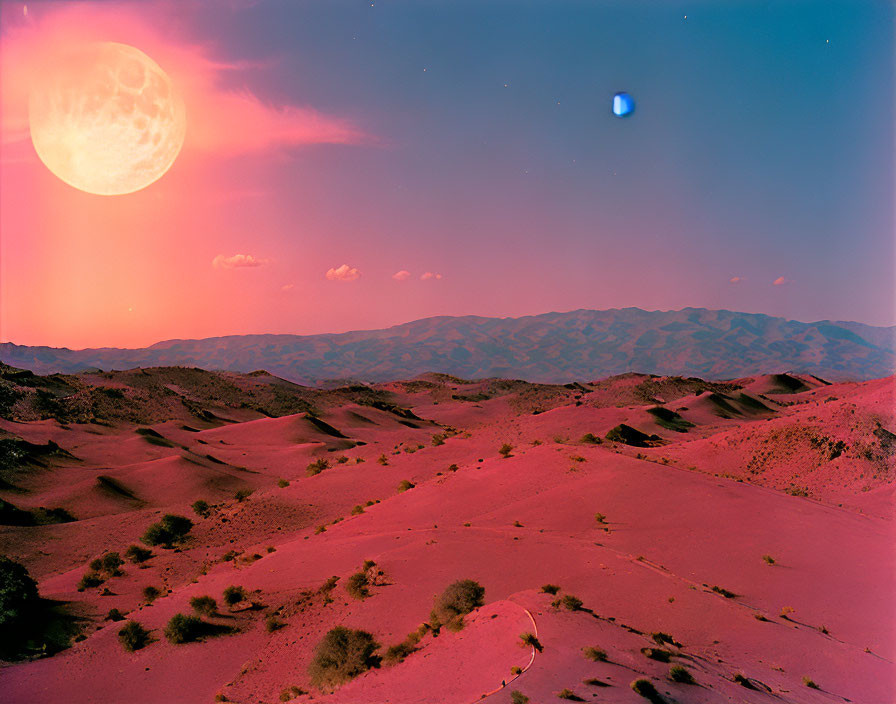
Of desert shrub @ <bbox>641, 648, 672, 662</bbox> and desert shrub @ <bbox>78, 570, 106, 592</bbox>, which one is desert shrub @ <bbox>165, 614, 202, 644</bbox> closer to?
desert shrub @ <bbox>78, 570, 106, 592</bbox>

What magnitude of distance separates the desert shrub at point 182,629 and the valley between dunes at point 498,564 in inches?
12.6

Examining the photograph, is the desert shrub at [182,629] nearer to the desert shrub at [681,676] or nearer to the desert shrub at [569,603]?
the desert shrub at [569,603]

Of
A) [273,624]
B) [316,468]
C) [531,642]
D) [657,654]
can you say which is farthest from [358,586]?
[316,468]

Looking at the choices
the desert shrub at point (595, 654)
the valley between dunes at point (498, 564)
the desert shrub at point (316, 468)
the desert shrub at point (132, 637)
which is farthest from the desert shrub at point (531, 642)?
the desert shrub at point (316, 468)

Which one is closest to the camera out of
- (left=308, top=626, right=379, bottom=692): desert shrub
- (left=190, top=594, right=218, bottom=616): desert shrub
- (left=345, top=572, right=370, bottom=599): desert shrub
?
(left=308, top=626, right=379, bottom=692): desert shrub

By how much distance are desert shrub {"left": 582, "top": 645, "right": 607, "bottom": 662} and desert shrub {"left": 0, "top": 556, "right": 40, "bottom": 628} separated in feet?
64.7

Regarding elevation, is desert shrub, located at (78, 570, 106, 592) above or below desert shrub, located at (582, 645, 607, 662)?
below

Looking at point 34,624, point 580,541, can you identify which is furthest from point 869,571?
point 34,624

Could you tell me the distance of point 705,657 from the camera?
1243 centimetres

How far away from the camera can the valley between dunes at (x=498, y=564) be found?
12.1m

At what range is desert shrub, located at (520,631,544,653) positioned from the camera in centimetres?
1105

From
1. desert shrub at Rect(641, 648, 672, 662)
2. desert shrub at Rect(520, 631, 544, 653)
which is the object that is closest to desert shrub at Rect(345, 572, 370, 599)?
desert shrub at Rect(520, 631, 544, 653)

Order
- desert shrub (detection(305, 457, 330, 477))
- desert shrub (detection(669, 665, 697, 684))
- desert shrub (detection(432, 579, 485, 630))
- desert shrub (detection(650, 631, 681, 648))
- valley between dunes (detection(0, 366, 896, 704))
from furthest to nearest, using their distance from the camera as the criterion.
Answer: desert shrub (detection(305, 457, 330, 477)), desert shrub (detection(432, 579, 485, 630)), desert shrub (detection(650, 631, 681, 648)), valley between dunes (detection(0, 366, 896, 704)), desert shrub (detection(669, 665, 697, 684))

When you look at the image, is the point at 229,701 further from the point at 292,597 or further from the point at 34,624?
the point at 34,624
